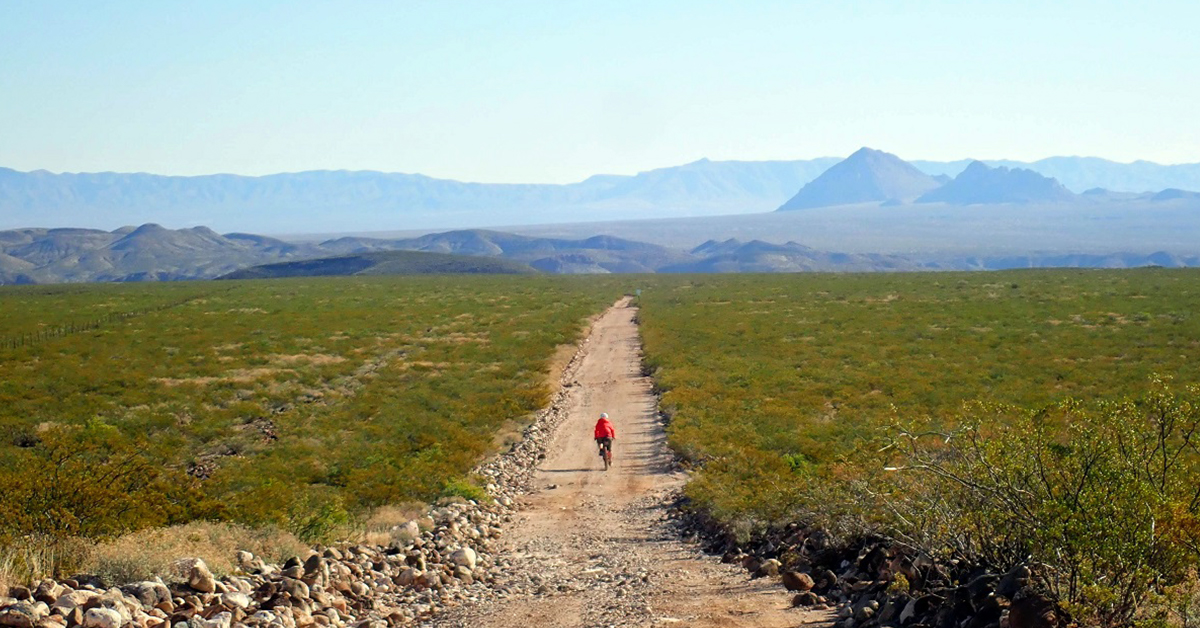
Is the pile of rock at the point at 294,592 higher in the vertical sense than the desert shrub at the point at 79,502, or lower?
lower

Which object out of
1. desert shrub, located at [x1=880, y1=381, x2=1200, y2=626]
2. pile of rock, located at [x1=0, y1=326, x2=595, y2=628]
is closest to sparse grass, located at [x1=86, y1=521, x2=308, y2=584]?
pile of rock, located at [x1=0, y1=326, x2=595, y2=628]

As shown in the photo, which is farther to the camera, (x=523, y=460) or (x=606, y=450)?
(x=523, y=460)

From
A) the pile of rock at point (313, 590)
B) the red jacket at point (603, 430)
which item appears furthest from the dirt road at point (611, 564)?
the red jacket at point (603, 430)

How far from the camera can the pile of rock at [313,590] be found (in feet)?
24.7

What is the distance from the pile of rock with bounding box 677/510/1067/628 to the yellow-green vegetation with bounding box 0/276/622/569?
559 cm

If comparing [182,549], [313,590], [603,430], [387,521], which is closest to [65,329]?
[603,430]

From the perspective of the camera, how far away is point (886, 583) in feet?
27.7

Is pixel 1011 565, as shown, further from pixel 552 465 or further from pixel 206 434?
pixel 206 434

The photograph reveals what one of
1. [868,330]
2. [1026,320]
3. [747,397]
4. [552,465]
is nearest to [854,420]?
[747,397]

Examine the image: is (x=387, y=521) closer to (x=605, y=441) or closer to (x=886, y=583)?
(x=605, y=441)

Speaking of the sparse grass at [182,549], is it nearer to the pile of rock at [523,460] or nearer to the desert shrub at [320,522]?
the desert shrub at [320,522]

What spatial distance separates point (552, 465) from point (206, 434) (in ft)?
28.6

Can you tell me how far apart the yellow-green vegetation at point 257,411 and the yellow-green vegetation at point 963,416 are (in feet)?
17.1

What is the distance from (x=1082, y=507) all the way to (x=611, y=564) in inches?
239
